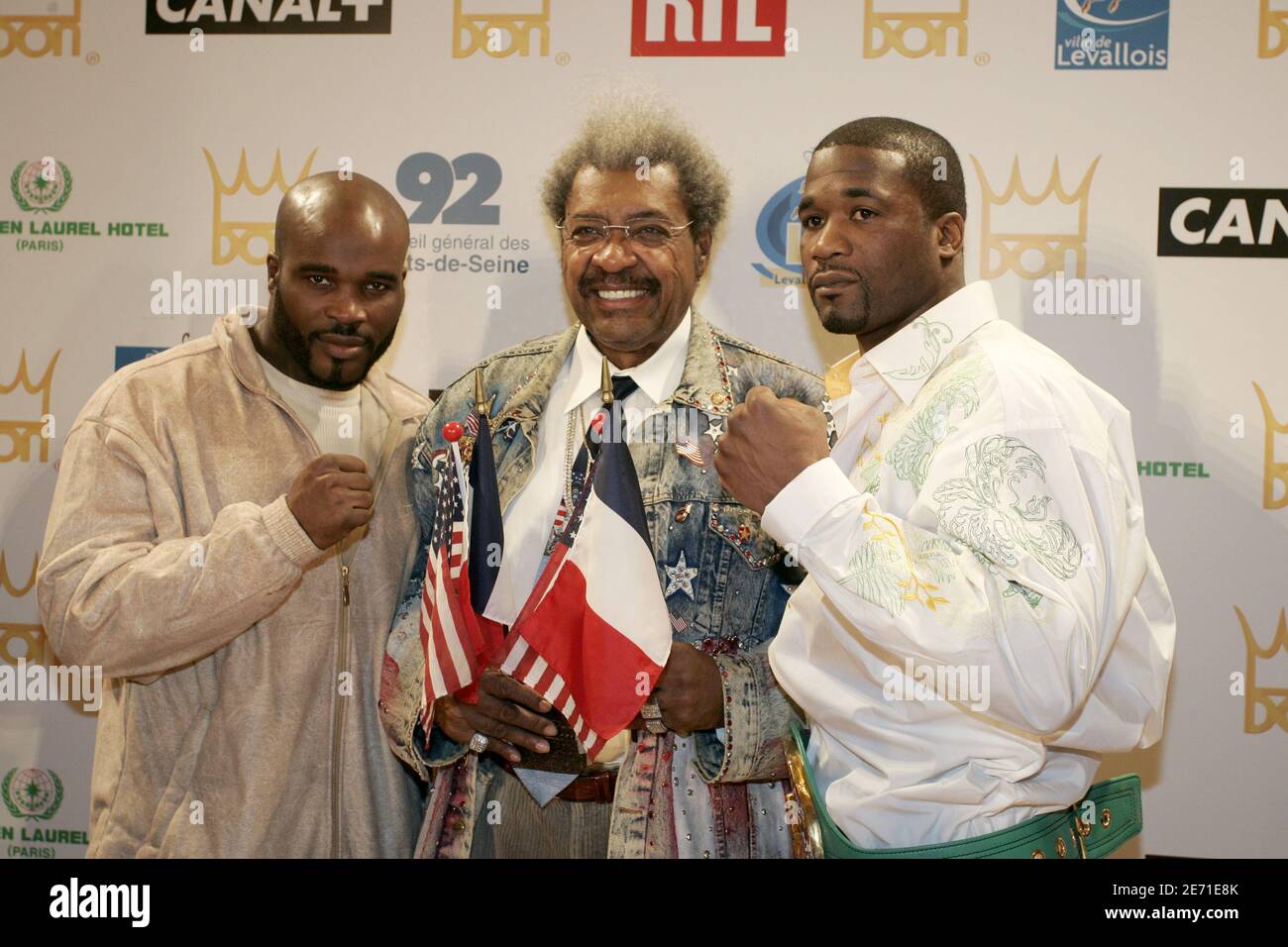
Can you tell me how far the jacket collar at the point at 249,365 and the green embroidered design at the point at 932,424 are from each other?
1392 millimetres

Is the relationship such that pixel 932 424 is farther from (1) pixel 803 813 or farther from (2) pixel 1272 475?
(2) pixel 1272 475

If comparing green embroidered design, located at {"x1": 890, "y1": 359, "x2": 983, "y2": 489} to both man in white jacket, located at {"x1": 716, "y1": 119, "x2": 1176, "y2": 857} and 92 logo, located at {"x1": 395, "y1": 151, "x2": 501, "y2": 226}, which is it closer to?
man in white jacket, located at {"x1": 716, "y1": 119, "x2": 1176, "y2": 857}

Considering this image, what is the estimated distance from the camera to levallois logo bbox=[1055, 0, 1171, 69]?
332 cm

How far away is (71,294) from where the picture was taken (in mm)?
3598

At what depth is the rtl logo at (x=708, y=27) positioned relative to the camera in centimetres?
342

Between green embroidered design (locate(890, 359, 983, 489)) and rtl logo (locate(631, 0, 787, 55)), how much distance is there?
1499mm

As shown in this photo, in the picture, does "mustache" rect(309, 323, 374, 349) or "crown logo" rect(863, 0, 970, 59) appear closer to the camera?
"mustache" rect(309, 323, 374, 349)

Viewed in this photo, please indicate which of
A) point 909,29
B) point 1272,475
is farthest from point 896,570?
point 909,29

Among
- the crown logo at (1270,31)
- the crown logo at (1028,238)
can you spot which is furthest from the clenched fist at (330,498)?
the crown logo at (1270,31)

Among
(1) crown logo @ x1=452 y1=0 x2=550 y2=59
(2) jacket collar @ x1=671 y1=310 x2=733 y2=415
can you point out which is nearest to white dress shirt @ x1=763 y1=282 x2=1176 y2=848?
(2) jacket collar @ x1=671 y1=310 x2=733 y2=415
